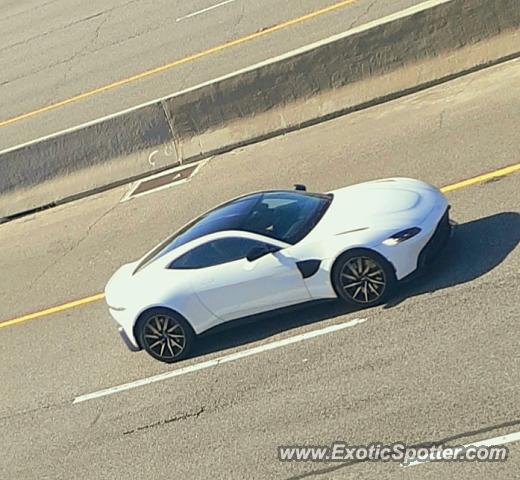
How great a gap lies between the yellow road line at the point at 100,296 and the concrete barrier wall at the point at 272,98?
137 inches

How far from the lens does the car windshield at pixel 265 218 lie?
1078 cm

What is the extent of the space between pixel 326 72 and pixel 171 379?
662 centimetres

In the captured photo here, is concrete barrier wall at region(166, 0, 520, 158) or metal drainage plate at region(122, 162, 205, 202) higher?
concrete barrier wall at region(166, 0, 520, 158)

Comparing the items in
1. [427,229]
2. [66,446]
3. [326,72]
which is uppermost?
[326,72]

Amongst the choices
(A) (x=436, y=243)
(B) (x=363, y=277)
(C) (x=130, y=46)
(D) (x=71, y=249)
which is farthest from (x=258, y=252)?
(C) (x=130, y=46)

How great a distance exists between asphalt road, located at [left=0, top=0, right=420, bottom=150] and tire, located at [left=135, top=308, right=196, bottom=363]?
820cm

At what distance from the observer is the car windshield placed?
10.8 metres

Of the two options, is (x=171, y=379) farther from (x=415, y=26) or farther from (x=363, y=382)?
(x=415, y=26)

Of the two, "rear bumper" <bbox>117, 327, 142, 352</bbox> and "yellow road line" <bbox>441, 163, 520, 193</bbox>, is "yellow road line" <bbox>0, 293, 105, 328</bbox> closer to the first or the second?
"rear bumper" <bbox>117, 327, 142, 352</bbox>

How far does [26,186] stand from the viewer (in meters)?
18.0

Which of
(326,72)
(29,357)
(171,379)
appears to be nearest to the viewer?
(171,379)

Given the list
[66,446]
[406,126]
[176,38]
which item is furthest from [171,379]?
[176,38]

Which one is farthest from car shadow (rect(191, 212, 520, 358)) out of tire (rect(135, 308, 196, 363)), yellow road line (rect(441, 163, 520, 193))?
yellow road line (rect(441, 163, 520, 193))

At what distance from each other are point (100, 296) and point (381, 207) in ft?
15.3
